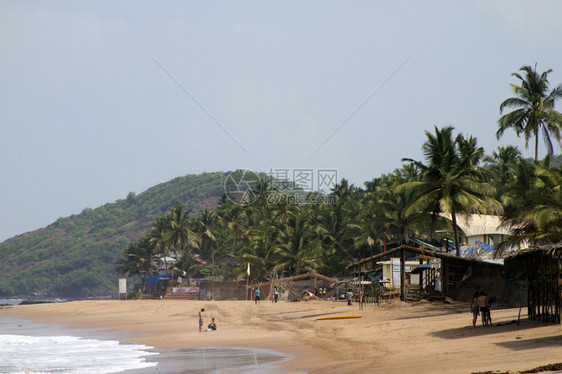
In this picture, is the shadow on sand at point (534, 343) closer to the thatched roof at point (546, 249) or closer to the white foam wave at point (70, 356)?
the thatched roof at point (546, 249)

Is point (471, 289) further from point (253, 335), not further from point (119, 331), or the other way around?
point (119, 331)

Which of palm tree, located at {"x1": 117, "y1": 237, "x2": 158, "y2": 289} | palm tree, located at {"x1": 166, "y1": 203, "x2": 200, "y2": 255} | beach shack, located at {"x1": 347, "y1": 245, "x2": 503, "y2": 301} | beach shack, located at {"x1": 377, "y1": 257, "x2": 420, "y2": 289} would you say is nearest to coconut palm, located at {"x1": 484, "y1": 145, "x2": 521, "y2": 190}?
beach shack, located at {"x1": 377, "y1": 257, "x2": 420, "y2": 289}

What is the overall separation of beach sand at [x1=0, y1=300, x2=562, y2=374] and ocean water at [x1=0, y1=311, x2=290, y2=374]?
106cm

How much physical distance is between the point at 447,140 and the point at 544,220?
514 inches

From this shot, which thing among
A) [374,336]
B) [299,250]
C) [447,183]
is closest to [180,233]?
[299,250]

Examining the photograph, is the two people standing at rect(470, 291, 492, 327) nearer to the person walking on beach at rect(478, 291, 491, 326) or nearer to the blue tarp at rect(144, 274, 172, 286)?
the person walking on beach at rect(478, 291, 491, 326)

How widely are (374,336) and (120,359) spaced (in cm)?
928

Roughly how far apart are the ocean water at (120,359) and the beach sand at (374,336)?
106 cm

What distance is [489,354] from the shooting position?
16281 millimetres

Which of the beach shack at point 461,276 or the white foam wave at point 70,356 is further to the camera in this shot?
the beach shack at point 461,276

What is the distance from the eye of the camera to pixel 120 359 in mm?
22859

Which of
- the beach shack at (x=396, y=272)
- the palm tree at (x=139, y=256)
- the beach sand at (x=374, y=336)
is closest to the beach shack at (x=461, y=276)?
the beach sand at (x=374, y=336)

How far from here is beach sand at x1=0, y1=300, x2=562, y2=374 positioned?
16.0m

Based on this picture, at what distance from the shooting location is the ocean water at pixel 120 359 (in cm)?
1947
